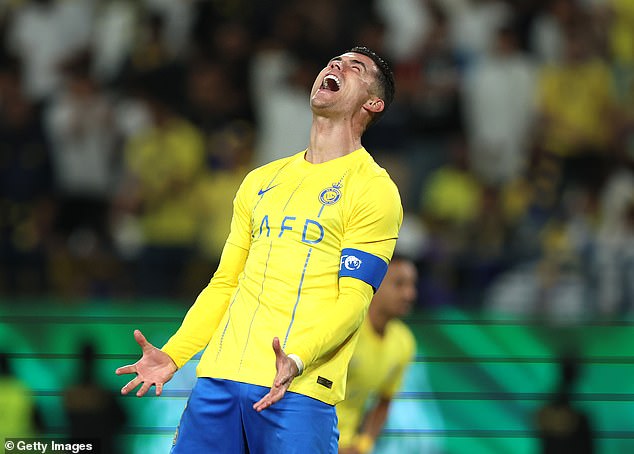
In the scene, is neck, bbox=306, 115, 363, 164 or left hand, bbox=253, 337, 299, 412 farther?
neck, bbox=306, 115, 363, 164

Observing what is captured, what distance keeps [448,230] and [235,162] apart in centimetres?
182

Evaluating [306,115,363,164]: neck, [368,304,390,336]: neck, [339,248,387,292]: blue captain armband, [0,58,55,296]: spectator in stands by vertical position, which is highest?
[0,58,55,296]: spectator in stands

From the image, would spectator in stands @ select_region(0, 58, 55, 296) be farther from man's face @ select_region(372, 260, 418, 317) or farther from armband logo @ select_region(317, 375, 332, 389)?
armband logo @ select_region(317, 375, 332, 389)

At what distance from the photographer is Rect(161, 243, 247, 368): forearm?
15.4 feet

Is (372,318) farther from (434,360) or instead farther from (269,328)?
(269,328)

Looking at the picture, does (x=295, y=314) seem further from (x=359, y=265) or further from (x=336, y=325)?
(x=359, y=265)

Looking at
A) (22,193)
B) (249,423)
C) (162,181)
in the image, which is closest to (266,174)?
(249,423)

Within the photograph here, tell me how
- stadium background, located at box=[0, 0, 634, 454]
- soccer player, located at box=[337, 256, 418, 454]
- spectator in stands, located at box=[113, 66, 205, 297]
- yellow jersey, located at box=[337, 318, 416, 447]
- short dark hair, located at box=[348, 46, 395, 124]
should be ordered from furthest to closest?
spectator in stands, located at box=[113, 66, 205, 297] → stadium background, located at box=[0, 0, 634, 454] → soccer player, located at box=[337, 256, 418, 454] → yellow jersey, located at box=[337, 318, 416, 447] → short dark hair, located at box=[348, 46, 395, 124]

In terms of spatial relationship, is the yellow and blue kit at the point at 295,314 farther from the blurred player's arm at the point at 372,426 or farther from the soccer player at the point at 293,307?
the blurred player's arm at the point at 372,426

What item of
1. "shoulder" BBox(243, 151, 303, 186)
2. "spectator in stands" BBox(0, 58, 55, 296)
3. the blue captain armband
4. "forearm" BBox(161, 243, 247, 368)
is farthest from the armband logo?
"spectator in stands" BBox(0, 58, 55, 296)

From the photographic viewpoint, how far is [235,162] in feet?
33.9

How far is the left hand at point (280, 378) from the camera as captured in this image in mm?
4223

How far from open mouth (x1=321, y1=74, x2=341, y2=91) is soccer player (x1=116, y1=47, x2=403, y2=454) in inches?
0.6

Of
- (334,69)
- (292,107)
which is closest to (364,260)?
(334,69)
